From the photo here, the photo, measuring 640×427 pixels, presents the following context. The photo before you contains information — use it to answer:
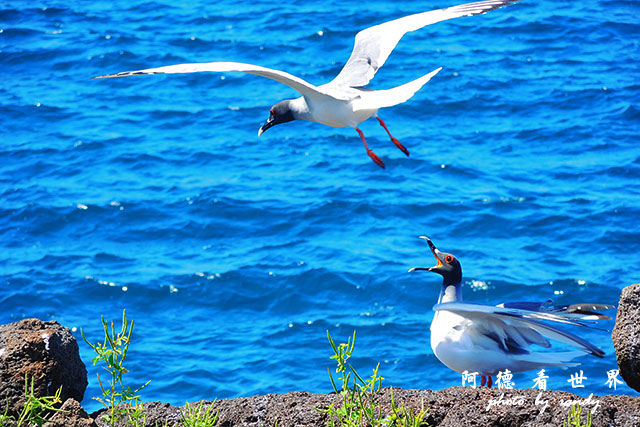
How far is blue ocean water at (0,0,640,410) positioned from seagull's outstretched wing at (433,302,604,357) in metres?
4.60

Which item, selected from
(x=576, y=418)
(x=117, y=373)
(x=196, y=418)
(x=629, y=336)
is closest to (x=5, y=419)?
(x=117, y=373)

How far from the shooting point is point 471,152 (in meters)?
15.1

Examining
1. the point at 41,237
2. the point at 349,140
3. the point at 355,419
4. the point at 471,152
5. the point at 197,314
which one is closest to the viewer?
the point at 355,419

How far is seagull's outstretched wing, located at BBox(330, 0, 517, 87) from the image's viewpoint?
7.88m

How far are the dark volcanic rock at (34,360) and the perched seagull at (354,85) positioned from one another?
1.79 m

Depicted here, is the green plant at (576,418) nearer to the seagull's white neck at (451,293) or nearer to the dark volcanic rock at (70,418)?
the dark volcanic rock at (70,418)

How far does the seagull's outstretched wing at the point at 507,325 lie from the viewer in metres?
5.55

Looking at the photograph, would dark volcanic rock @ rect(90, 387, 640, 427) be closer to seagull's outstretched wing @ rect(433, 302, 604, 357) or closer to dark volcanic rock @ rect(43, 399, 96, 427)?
dark volcanic rock @ rect(43, 399, 96, 427)

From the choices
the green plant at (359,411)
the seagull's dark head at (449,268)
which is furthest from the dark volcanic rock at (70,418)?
the seagull's dark head at (449,268)

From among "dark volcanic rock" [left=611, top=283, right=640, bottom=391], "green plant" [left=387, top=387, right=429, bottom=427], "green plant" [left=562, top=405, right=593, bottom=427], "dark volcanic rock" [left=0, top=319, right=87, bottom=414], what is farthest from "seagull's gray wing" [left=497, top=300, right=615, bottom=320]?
"dark volcanic rock" [left=0, top=319, right=87, bottom=414]

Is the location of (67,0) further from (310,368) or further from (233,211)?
(310,368)

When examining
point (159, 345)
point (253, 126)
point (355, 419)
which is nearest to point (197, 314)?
point (159, 345)

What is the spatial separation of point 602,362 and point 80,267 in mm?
6776

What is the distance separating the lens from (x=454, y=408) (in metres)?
4.43
